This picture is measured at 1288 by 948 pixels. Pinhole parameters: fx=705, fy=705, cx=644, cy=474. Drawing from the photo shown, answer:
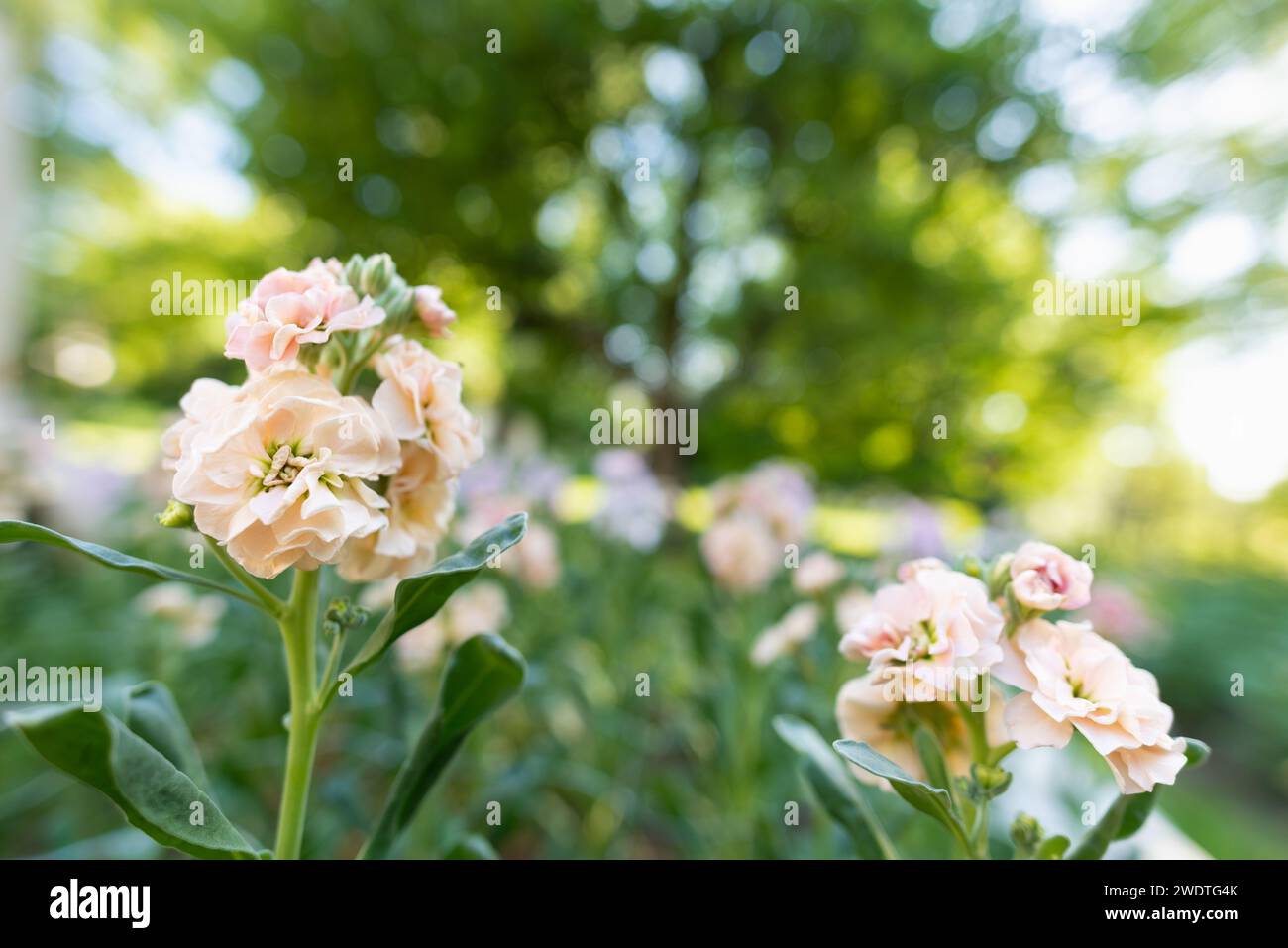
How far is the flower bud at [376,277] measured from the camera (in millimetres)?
474

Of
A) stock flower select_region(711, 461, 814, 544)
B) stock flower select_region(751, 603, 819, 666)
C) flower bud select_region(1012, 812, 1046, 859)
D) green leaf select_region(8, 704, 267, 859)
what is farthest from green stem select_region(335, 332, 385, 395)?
stock flower select_region(711, 461, 814, 544)

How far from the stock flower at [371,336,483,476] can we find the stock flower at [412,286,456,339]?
3 centimetres

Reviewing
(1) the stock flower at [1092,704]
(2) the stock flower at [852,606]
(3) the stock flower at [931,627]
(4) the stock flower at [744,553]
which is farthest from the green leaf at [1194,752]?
(4) the stock flower at [744,553]

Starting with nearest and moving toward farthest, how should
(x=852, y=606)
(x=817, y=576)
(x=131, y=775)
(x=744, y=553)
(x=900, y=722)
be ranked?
(x=131, y=775), (x=900, y=722), (x=852, y=606), (x=817, y=576), (x=744, y=553)

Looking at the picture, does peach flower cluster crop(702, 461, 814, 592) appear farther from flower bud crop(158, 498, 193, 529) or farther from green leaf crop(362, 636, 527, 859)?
flower bud crop(158, 498, 193, 529)

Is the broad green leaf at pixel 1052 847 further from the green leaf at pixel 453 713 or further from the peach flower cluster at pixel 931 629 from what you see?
the green leaf at pixel 453 713

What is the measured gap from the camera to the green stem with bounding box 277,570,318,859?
0.45 meters

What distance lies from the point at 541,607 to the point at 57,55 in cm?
670

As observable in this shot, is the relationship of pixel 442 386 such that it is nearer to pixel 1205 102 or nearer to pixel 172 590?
pixel 172 590

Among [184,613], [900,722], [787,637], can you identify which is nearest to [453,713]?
[900,722]

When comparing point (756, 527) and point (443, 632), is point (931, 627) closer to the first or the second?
point (443, 632)

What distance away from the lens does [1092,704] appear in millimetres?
380

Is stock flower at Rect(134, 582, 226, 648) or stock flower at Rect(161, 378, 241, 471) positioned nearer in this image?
stock flower at Rect(161, 378, 241, 471)

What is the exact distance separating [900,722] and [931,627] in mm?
84
